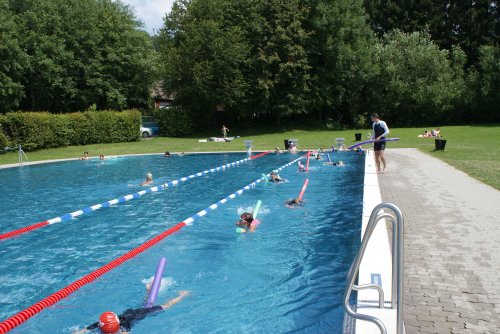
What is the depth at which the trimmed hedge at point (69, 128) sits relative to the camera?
1114 inches

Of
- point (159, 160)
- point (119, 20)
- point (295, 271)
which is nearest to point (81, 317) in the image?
point (295, 271)

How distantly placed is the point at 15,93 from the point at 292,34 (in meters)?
23.6

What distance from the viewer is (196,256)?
8.51 m

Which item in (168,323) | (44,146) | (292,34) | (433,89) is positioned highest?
(292,34)

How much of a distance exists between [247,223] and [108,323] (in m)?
5.02

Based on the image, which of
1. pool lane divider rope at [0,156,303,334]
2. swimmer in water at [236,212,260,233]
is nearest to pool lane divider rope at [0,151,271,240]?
pool lane divider rope at [0,156,303,334]

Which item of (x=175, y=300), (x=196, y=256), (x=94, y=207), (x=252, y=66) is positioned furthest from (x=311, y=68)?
(x=175, y=300)

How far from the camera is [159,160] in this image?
24.6 meters

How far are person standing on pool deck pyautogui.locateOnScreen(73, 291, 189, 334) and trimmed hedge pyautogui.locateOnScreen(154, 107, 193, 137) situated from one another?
34226 millimetres

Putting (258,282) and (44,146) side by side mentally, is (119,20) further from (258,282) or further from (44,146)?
(258,282)

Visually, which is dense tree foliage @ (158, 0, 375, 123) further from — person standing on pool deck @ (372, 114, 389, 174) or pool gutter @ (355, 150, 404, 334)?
pool gutter @ (355, 150, 404, 334)

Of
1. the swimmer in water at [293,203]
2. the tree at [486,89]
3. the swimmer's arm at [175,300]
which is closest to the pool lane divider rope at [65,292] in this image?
the swimmer's arm at [175,300]

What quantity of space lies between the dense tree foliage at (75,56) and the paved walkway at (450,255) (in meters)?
31.8

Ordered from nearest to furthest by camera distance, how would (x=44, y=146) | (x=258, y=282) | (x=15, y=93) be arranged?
(x=258, y=282) → (x=44, y=146) → (x=15, y=93)
